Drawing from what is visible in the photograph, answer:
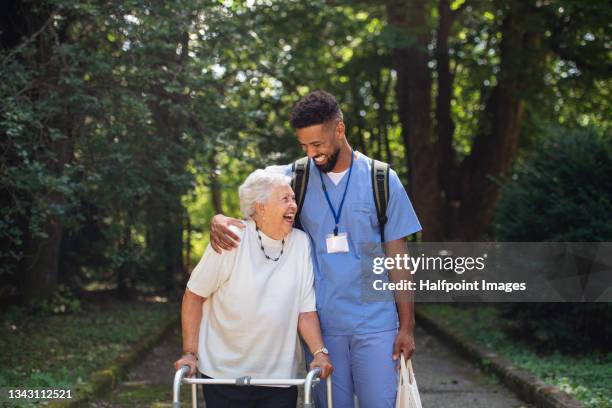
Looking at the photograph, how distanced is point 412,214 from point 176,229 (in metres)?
12.5

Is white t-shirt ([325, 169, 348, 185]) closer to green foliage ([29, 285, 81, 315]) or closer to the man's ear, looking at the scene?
the man's ear

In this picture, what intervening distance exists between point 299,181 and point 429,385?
16.4ft

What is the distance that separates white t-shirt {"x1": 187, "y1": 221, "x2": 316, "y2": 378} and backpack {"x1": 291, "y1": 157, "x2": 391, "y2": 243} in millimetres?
414

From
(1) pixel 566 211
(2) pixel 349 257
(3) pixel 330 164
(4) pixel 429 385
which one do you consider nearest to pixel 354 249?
(2) pixel 349 257

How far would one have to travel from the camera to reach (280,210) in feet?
13.3

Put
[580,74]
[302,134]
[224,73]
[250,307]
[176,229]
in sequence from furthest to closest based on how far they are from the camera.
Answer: [176,229] → [580,74] → [224,73] → [302,134] → [250,307]

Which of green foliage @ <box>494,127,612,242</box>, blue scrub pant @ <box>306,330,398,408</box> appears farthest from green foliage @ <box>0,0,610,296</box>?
blue scrub pant @ <box>306,330,398,408</box>

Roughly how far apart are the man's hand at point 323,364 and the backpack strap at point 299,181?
726 mm

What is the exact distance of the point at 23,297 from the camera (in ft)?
42.6

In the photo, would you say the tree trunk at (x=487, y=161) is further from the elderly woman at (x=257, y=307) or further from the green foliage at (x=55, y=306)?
the elderly woman at (x=257, y=307)

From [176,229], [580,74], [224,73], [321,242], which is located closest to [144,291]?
[176,229]

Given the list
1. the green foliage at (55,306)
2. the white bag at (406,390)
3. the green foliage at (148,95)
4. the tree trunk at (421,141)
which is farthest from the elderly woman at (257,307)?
the tree trunk at (421,141)

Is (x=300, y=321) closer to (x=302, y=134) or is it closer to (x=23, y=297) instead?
(x=302, y=134)

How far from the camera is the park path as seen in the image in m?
7.90
